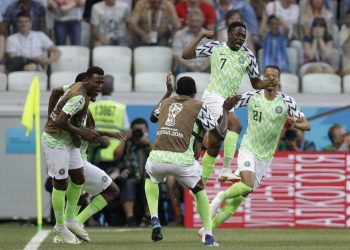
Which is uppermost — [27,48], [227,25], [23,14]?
[23,14]

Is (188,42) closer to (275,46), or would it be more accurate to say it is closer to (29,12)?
(275,46)

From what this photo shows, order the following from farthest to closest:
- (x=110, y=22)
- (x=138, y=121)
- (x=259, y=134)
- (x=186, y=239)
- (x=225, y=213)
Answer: (x=110, y=22) → (x=138, y=121) → (x=259, y=134) → (x=186, y=239) → (x=225, y=213)

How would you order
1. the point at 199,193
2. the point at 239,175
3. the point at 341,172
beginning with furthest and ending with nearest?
the point at 341,172 → the point at 239,175 → the point at 199,193

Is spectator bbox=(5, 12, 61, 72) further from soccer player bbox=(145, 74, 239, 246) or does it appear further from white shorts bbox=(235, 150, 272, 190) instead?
soccer player bbox=(145, 74, 239, 246)

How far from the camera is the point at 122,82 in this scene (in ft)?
74.0

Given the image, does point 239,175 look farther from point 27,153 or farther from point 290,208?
point 27,153

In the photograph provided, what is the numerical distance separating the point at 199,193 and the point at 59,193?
5.94 feet

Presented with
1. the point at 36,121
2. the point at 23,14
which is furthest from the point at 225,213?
the point at 23,14

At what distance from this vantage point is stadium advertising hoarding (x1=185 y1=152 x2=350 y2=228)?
20266 millimetres

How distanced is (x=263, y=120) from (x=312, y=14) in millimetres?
7364

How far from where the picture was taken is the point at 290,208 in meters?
20.3

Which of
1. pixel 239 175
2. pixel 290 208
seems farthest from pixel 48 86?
pixel 239 175

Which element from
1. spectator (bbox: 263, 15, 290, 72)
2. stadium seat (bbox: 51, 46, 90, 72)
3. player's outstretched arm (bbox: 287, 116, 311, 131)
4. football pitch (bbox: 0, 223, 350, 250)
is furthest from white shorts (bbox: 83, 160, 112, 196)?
spectator (bbox: 263, 15, 290, 72)

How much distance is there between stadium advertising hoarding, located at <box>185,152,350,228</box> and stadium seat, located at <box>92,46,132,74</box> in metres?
3.51
